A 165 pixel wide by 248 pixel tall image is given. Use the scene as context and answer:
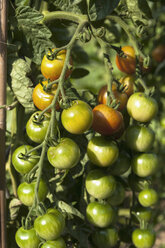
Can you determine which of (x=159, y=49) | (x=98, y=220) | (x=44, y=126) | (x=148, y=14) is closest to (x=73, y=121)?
(x=44, y=126)

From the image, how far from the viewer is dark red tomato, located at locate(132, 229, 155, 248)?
856mm

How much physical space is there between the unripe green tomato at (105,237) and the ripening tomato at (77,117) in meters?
0.34

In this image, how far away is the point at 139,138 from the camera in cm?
81

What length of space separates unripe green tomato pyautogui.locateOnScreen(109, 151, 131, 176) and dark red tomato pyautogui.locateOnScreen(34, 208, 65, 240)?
0.23 metres

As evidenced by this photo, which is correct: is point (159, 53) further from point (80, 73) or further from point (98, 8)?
point (98, 8)

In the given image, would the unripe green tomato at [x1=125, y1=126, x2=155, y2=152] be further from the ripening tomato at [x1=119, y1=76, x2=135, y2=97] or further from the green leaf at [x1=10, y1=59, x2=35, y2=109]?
the green leaf at [x1=10, y1=59, x2=35, y2=109]

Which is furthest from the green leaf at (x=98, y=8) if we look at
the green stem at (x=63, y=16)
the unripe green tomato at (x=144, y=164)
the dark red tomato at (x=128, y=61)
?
the unripe green tomato at (x=144, y=164)

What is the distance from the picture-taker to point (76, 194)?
1.05 metres

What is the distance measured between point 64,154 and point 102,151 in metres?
0.12

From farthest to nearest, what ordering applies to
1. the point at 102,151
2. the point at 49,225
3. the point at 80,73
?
the point at 80,73 → the point at 102,151 → the point at 49,225

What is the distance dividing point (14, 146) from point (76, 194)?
0.32 metres

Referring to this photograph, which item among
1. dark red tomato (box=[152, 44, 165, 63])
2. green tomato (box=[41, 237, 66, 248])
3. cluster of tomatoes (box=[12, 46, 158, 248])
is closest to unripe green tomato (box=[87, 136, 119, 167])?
cluster of tomatoes (box=[12, 46, 158, 248])

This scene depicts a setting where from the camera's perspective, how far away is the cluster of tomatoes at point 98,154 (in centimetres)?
67

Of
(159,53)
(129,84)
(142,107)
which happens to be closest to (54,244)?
(142,107)
